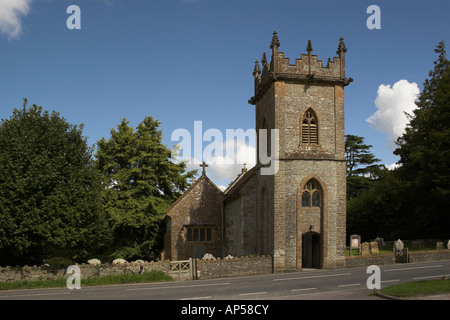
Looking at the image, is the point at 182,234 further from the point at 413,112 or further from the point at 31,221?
the point at 413,112

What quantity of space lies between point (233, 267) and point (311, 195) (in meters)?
7.27

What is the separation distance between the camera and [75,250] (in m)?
26.8

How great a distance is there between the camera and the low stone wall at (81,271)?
2294 cm

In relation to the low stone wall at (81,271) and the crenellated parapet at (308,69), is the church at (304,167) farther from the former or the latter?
the low stone wall at (81,271)

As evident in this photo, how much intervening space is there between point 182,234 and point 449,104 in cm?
2696

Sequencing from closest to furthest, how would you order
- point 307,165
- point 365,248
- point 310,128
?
1. point 307,165
2. point 310,128
3. point 365,248

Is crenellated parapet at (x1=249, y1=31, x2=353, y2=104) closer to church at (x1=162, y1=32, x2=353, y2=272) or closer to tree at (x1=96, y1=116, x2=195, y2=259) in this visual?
church at (x1=162, y1=32, x2=353, y2=272)

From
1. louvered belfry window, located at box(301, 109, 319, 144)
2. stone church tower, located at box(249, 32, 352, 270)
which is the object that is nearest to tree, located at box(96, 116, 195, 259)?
stone church tower, located at box(249, 32, 352, 270)

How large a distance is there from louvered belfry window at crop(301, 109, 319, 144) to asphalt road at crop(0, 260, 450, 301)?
353 inches

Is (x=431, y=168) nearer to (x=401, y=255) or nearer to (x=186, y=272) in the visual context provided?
(x=401, y=255)

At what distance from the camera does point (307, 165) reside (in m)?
26.6

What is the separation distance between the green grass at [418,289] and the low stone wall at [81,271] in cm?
1391

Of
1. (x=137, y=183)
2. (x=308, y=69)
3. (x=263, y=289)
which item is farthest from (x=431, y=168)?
(x=137, y=183)

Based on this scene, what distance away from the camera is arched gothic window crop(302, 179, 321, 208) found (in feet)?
87.2
